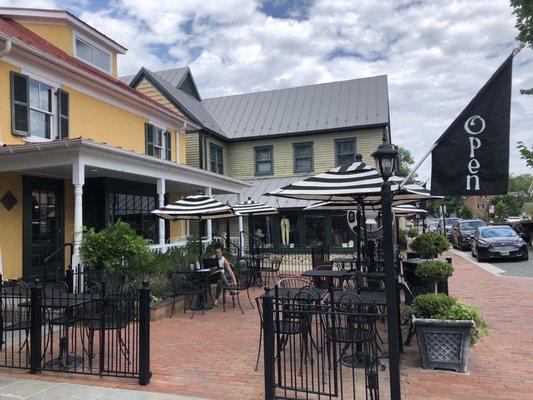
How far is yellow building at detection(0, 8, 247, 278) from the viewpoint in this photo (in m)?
9.77

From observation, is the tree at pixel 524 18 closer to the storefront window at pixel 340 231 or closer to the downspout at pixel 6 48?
the storefront window at pixel 340 231

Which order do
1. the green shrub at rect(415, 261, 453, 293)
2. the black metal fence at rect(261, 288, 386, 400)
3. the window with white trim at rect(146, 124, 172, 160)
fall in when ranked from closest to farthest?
1. the black metal fence at rect(261, 288, 386, 400)
2. the green shrub at rect(415, 261, 453, 293)
3. the window with white trim at rect(146, 124, 172, 160)

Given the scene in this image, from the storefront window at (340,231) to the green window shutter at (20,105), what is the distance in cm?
1567

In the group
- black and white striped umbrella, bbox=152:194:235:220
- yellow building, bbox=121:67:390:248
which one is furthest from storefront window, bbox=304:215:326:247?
black and white striped umbrella, bbox=152:194:235:220

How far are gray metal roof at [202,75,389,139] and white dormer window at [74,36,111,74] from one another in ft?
32.1

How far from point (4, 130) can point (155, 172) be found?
3.74m

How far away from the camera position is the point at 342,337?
532 cm

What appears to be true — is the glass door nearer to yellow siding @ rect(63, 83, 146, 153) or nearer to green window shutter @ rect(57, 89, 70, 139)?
green window shutter @ rect(57, 89, 70, 139)

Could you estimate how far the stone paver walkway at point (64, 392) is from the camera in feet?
15.5

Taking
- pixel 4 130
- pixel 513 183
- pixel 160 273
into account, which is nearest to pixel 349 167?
pixel 160 273

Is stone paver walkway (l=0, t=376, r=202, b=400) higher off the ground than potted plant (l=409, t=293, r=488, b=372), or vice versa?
potted plant (l=409, t=293, r=488, b=372)

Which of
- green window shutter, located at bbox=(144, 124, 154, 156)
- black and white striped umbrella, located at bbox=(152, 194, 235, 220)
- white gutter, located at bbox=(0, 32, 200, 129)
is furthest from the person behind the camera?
green window shutter, located at bbox=(144, 124, 154, 156)

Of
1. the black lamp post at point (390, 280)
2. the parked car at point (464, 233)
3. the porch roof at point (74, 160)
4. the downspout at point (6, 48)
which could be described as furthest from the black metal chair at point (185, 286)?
the parked car at point (464, 233)

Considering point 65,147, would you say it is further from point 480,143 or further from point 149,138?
point 480,143
